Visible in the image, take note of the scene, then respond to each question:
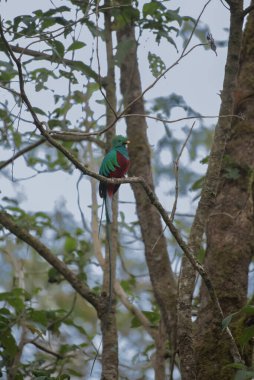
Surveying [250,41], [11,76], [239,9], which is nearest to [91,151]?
[11,76]

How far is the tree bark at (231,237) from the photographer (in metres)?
2.92

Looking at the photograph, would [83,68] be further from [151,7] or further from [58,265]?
[58,265]

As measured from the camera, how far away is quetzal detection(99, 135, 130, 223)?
3.48 metres

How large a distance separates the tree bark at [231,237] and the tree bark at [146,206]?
31 centimetres

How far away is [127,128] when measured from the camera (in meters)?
4.04

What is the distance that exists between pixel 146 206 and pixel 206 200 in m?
1.08

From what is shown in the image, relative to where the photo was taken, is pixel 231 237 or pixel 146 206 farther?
pixel 146 206

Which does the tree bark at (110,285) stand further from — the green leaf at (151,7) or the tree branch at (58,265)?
the green leaf at (151,7)

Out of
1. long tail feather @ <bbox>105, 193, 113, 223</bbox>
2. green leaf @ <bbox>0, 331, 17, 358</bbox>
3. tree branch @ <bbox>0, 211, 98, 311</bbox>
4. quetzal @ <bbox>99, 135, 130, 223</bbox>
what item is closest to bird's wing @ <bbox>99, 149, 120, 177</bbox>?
quetzal @ <bbox>99, 135, 130, 223</bbox>

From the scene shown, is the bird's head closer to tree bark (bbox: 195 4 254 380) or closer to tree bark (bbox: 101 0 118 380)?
tree bark (bbox: 101 0 118 380)

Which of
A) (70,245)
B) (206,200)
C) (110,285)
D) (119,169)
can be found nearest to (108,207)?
(119,169)

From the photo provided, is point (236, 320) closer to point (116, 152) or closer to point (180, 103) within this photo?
point (116, 152)

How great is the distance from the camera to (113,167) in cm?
349

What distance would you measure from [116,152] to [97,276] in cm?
259
